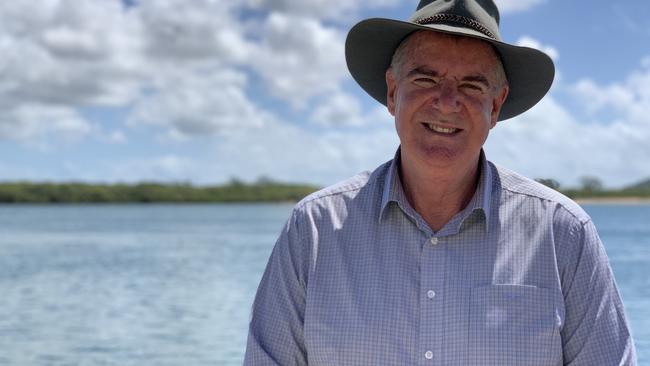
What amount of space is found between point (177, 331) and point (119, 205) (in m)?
101

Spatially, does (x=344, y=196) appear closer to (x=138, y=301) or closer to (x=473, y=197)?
(x=473, y=197)

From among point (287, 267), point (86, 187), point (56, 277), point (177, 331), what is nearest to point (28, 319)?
point (177, 331)

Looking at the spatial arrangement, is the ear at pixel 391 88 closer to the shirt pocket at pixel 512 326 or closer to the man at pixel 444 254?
the man at pixel 444 254

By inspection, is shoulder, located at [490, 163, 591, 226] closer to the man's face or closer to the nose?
the man's face

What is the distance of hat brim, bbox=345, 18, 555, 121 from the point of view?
2391 millimetres

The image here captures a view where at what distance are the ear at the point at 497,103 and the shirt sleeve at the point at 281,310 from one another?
63 centimetres

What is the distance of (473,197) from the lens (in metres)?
2.39

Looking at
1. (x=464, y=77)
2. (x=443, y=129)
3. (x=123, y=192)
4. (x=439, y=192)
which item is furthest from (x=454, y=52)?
(x=123, y=192)

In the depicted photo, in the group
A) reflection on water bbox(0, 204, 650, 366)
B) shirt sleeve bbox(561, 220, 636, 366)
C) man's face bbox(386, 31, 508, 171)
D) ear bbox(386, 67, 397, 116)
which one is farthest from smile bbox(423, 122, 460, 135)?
reflection on water bbox(0, 204, 650, 366)

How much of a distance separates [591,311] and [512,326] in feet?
0.66

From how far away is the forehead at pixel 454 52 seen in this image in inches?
92.2

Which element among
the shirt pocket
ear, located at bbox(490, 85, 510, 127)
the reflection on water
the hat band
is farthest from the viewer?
the reflection on water

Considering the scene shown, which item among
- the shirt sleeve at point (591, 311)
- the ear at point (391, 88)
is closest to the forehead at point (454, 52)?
the ear at point (391, 88)

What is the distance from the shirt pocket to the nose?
0.47m
